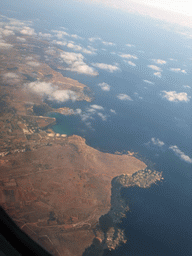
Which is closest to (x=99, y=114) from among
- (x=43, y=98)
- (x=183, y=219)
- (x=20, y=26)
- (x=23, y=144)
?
(x=43, y=98)

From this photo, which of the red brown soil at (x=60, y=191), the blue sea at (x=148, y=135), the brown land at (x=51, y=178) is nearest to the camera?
the red brown soil at (x=60, y=191)

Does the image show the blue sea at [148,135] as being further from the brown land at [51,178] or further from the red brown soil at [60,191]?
the red brown soil at [60,191]

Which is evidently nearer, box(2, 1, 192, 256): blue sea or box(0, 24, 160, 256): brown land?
box(0, 24, 160, 256): brown land

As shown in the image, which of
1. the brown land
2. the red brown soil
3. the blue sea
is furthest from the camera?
the blue sea

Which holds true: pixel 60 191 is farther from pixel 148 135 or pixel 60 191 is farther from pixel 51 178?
pixel 148 135

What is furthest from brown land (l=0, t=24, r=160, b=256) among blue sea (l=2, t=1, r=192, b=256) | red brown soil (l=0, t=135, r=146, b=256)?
blue sea (l=2, t=1, r=192, b=256)

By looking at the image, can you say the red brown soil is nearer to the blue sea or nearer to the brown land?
the brown land

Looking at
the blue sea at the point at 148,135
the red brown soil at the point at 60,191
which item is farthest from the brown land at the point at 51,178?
the blue sea at the point at 148,135

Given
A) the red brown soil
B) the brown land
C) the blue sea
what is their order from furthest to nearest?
the blue sea
the brown land
the red brown soil

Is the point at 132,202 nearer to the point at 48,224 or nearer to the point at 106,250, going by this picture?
the point at 106,250

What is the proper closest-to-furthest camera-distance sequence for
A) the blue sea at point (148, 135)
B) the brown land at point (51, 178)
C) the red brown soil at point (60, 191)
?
1. the red brown soil at point (60, 191)
2. the brown land at point (51, 178)
3. the blue sea at point (148, 135)

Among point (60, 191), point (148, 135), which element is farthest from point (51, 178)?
point (148, 135)
